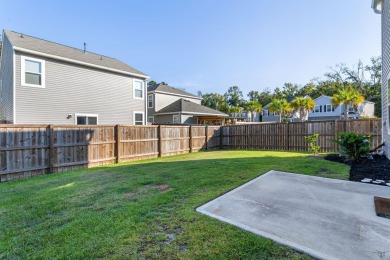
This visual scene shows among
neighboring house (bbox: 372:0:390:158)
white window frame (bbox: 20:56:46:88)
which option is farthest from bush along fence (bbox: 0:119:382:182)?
white window frame (bbox: 20:56:46:88)

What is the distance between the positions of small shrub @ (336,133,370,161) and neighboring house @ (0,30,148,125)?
11.6m

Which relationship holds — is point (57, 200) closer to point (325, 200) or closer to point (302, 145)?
point (325, 200)

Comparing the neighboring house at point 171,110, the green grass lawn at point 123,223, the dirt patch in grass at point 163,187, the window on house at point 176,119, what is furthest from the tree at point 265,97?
the dirt patch in grass at point 163,187

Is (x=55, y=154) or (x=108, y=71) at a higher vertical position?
(x=108, y=71)

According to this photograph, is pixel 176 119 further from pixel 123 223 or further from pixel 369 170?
pixel 123 223

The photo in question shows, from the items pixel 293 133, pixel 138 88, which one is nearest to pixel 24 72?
pixel 138 88

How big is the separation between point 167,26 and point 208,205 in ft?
44.9

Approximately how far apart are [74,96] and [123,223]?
11.0 metres

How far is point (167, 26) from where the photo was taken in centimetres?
1420

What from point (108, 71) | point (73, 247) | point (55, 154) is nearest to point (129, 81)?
point (108, 71)

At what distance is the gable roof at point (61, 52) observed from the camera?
10180 mm

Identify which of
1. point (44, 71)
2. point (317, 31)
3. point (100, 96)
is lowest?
point (100, 96)

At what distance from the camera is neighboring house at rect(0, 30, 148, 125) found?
991 centimetres

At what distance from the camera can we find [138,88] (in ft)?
48.5
